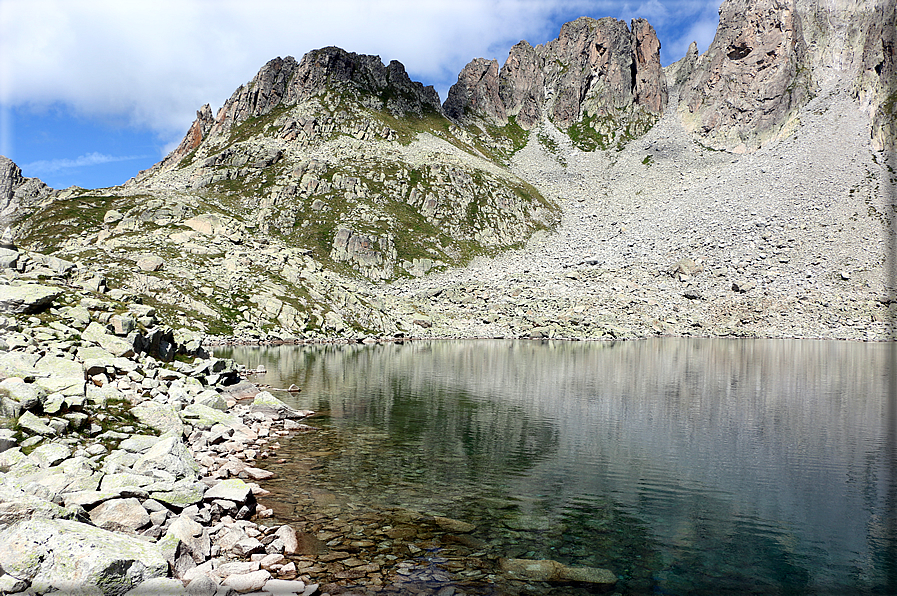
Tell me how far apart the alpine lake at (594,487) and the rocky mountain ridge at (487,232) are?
200ft

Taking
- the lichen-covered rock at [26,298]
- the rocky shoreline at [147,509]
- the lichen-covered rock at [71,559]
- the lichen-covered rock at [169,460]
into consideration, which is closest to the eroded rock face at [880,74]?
the rocky shoreline at [147,509]

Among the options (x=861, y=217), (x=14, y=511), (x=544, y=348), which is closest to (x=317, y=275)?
(x=544, y=348)

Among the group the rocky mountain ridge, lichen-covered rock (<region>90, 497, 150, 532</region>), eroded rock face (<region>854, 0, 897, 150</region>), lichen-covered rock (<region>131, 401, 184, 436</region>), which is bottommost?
lichen-covered rock (<region>90, 497, 150, 532</region>)

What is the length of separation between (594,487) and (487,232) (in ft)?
486

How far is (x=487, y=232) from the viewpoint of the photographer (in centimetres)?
16550

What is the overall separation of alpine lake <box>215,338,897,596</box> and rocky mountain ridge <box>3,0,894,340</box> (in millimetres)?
61061

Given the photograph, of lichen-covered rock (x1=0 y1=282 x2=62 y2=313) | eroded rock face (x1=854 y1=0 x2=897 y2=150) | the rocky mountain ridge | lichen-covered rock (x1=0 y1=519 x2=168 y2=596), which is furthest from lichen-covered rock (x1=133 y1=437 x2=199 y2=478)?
eroded rock face (x1=854 y1=0 x2=897 y2=150)

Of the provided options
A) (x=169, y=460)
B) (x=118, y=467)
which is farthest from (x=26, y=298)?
(x=169, y=460)

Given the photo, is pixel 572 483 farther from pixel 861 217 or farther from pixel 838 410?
pixel 861 217

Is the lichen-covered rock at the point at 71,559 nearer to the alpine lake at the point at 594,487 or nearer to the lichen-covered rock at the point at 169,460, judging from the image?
the alpine lake at the point at 594,487

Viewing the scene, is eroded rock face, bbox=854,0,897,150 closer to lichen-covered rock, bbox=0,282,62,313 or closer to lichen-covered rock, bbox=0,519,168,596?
lichen-covered rock, bbox=0,282,62,313

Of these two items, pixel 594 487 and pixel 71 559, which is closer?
pixel 71 559

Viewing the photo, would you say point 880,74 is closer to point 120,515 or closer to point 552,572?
point 552,572

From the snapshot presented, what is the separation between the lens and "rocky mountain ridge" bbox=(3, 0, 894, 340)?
98.6 metres
